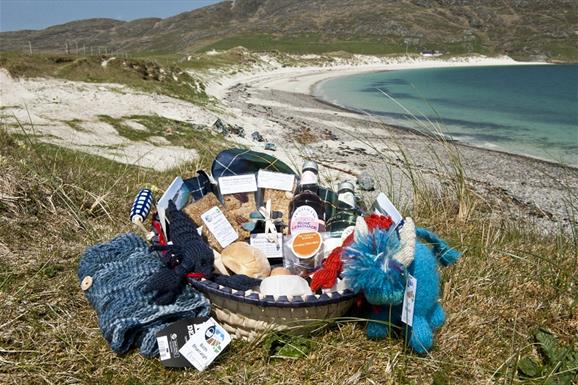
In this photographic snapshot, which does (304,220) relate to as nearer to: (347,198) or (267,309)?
(347,198)

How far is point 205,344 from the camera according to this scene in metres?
1.83

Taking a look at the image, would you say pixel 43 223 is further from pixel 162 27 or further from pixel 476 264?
pixel 162 27

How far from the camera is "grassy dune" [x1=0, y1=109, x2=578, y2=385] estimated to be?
1773mm

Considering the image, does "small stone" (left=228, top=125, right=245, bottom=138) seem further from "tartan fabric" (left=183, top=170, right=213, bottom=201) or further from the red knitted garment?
the red knitted garment

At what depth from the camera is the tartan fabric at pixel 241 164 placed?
307cm

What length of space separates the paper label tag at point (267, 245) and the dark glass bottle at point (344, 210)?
368 millimetres

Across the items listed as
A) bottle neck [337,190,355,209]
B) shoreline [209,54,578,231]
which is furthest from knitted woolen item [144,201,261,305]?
shoreline [209,54,578,231]

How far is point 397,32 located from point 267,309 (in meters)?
124

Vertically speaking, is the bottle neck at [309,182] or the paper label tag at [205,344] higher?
the bottle neck at [309,182]

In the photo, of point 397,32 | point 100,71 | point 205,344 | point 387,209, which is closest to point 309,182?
point 387,209

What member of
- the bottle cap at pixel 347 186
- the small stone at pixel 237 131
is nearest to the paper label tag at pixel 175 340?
the bottle cap at pixel 347 186

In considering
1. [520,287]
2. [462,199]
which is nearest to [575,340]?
[520,287]

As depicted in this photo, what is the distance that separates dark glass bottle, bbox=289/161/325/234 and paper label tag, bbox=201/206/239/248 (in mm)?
346

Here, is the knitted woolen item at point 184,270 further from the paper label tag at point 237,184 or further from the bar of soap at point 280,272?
the paper label tag at point 237,184
